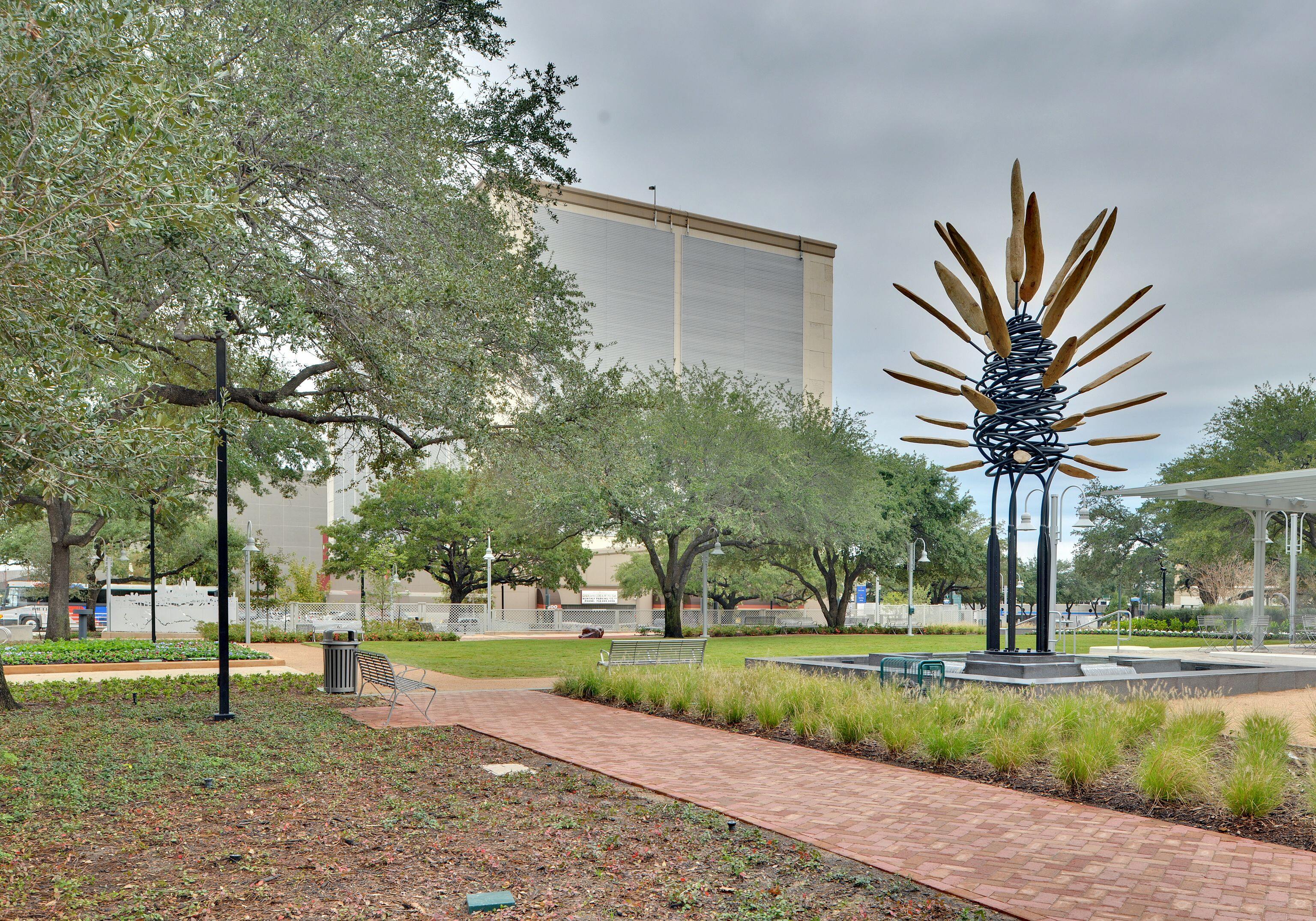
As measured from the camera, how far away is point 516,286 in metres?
16.0

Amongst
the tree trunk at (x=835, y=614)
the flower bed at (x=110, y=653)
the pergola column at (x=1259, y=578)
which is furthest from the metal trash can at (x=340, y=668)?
the tree trunk at (x=835, y=614)

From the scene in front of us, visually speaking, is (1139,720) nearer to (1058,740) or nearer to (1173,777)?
(1058,740)

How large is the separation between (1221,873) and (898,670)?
1029cm

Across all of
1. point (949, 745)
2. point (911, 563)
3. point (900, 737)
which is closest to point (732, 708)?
point (900, 737)

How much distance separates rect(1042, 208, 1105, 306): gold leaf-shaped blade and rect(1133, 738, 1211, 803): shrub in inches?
389

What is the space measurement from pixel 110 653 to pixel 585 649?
46.2 ft

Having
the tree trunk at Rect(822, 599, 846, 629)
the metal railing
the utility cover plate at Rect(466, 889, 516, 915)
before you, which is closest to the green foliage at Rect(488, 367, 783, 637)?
the metal railing

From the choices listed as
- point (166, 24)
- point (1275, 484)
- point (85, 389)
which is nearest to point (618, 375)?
point (166, 24)

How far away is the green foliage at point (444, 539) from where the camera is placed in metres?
49.2

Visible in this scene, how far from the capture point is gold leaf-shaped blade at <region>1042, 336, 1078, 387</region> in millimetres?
15375

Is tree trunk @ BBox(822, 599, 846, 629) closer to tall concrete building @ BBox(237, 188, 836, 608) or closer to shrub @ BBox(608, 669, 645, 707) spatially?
tall concrete building @ BBox(237, 188, 836, 608)

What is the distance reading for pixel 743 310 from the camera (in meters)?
83.8

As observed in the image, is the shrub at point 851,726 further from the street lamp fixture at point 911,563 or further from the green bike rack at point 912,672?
the street lamp fixture at point 911,563

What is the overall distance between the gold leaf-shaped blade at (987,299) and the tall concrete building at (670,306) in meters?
53.9
